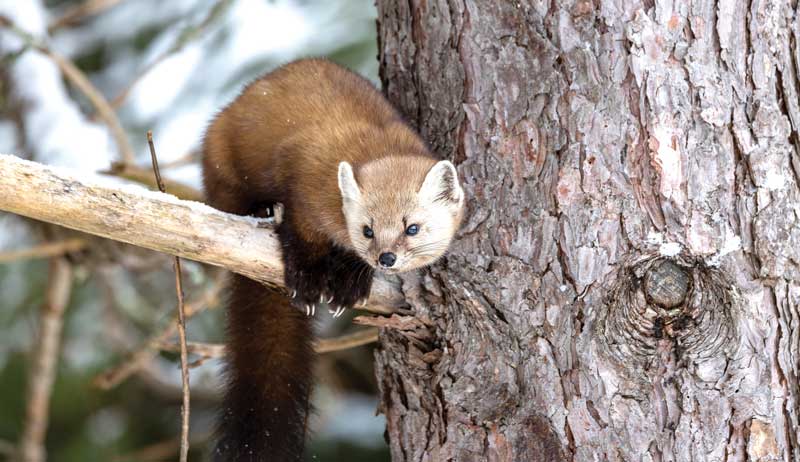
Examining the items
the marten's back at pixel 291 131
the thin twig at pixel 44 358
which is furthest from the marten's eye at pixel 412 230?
the thin twig at pixel 44 358

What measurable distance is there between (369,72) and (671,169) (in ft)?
9.72

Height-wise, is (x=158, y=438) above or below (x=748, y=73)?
below

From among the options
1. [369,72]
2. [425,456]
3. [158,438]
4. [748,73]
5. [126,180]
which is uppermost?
[369,72]

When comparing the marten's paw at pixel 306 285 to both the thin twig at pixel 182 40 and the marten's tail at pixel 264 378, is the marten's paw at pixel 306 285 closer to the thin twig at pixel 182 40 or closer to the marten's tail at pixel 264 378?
the marten's tail at pixel 264 378

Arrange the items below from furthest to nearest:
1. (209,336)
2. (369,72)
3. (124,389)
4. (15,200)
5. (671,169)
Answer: (124,389) → (209,336) → (369,72) → (671,169) → (15,200)

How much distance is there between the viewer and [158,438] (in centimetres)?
680

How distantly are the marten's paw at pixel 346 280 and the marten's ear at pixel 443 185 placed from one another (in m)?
0.34

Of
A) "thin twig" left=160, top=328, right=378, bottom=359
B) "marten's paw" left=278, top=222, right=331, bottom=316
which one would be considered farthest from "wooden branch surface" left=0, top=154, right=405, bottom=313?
"thin twig" left=160, top=328, right=378, bottom=359

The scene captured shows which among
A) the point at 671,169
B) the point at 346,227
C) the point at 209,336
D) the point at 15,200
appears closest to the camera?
the point at 15,200

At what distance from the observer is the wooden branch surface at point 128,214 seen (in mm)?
2562

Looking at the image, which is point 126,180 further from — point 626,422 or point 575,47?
point 626,422

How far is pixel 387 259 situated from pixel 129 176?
1.69 m

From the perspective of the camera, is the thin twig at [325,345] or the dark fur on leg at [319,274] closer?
the dark fur on leg at [319,274]

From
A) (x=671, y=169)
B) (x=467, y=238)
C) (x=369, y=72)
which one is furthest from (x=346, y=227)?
(x=369, y=72)
